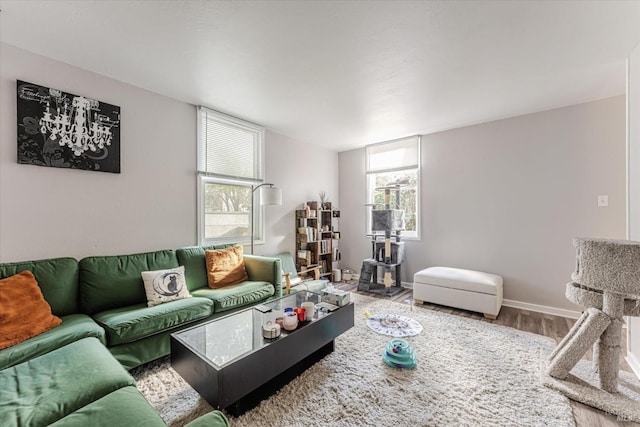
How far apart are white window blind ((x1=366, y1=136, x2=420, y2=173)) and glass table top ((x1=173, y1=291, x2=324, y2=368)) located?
313 cm

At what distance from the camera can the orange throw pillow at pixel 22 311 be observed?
1.57 metres

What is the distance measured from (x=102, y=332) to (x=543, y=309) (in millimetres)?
4525

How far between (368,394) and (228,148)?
311cm

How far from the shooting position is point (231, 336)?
179cm

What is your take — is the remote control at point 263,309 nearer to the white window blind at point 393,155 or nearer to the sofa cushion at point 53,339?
the sofa cushion at point 53,339

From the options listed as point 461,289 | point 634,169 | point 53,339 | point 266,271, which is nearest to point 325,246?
point 266,271

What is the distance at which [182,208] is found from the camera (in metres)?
2.96

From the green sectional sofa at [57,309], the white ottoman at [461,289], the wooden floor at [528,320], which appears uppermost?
the green sectional sofa at [57,309]

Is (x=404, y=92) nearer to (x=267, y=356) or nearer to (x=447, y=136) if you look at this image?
(x=447, y=136)

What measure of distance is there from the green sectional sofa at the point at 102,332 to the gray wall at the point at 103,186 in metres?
0.24

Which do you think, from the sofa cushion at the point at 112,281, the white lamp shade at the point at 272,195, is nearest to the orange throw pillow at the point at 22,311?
the sofa cushion at the point at 112,281

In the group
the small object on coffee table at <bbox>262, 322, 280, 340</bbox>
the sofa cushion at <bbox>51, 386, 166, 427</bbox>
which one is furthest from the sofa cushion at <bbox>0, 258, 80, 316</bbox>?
the small object on coffee table at <bbox>262, 322, 280, 340</bbox>

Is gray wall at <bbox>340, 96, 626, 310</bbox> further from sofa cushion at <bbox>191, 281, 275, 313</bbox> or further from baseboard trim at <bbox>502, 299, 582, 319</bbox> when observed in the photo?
sofa cushion at <bbox>191, 281, 275, 313</bbox>

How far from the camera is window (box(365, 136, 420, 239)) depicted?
4.26m
